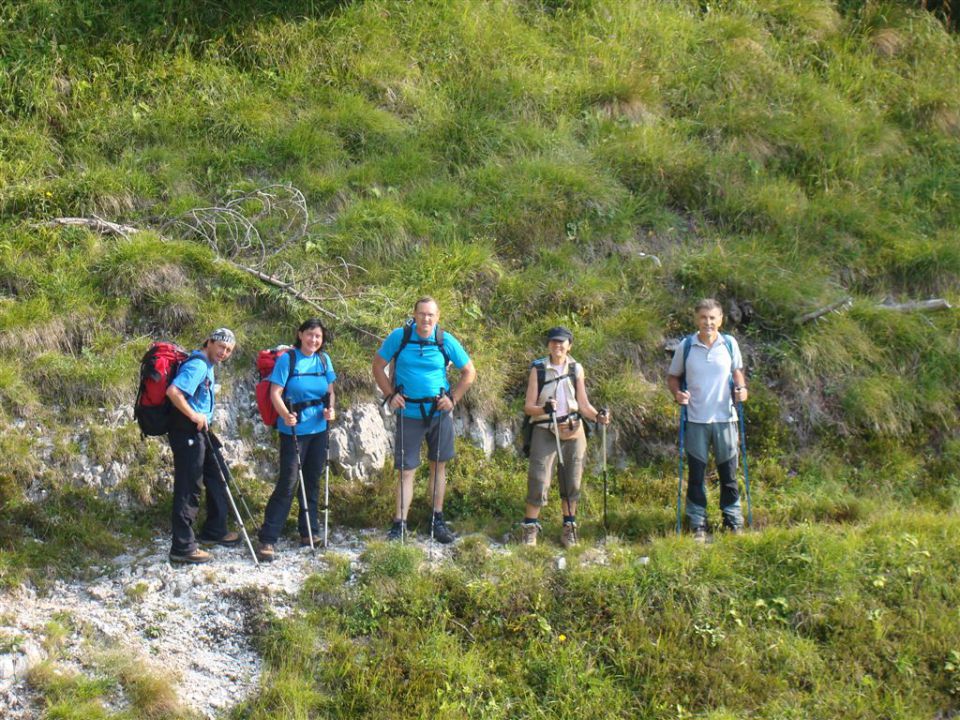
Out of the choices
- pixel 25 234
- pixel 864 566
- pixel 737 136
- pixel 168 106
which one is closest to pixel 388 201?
pixel 168 106

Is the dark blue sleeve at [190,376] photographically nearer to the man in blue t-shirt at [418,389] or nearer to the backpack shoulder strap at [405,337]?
the man in blue t-shirt at [418,389]

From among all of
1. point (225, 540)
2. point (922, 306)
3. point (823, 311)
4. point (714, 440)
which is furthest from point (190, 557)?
point (922, 306)

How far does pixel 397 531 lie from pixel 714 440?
107 inches

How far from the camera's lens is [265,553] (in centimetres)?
820

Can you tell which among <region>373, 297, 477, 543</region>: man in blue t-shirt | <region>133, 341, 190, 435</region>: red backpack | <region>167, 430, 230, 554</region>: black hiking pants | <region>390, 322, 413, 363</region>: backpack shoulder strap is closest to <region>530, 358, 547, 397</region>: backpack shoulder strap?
<region>373, 297, 477, 543</region>: man in blue t-shirt

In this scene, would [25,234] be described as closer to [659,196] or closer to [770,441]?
[659,196]

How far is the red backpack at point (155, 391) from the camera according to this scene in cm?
796

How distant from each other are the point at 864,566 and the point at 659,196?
5205 millimetres

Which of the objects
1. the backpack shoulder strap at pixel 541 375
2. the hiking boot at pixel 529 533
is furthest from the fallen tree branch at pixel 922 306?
the hiking boot at pixel 529 533

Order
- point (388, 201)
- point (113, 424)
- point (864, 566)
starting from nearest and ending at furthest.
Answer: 1. point (864, 566)
2. point (113, 424)
3. point (388, 201)

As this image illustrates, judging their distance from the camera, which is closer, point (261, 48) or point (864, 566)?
point (864, 566)

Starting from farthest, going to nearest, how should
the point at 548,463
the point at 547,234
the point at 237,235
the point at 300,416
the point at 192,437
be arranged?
the point at 547,234, the point at 237,235, the point at 548,463, the point at 300,416, the point at 192,437

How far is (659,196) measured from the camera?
39.3 ft

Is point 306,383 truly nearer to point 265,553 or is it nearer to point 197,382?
point 197,382
